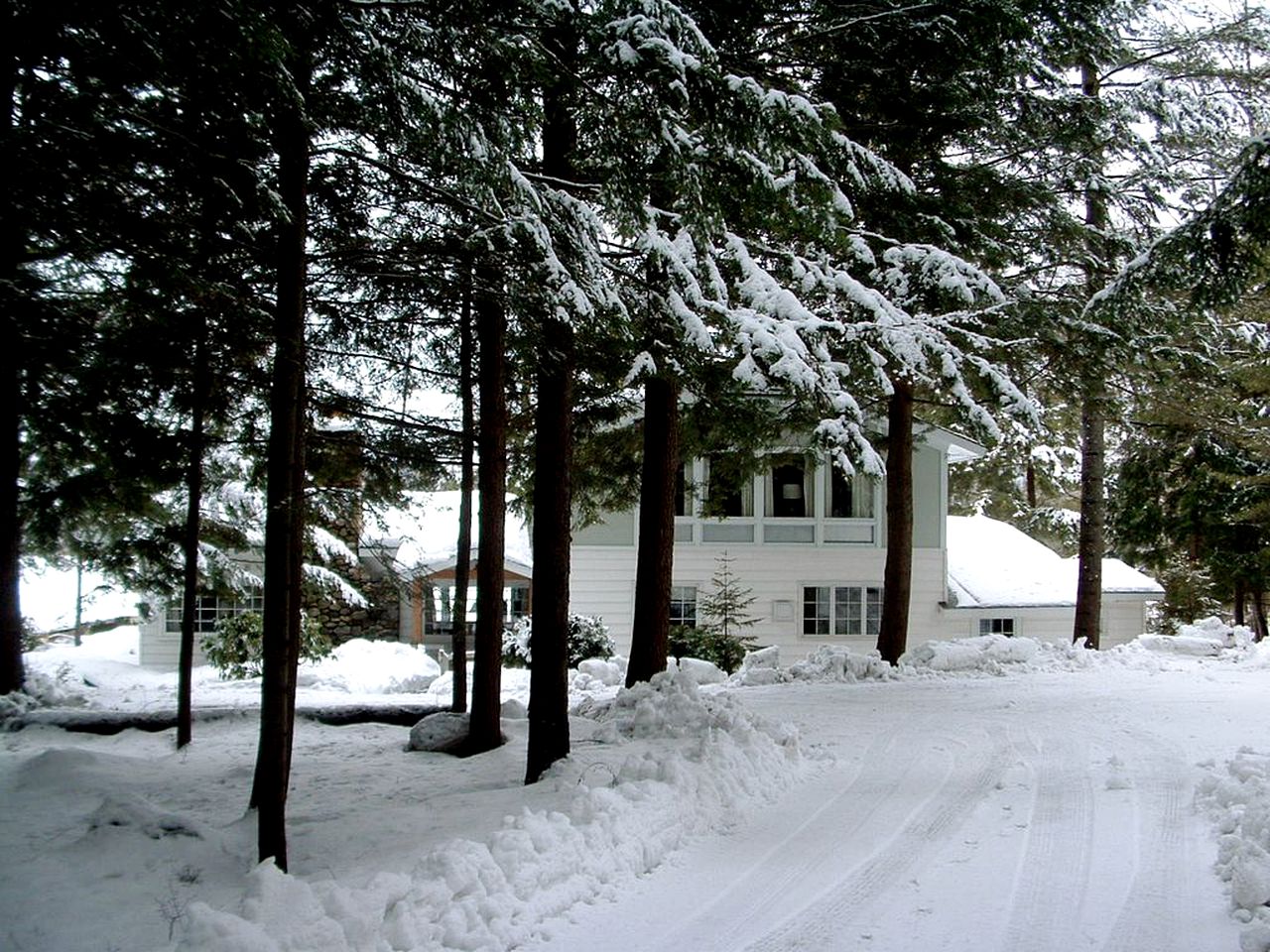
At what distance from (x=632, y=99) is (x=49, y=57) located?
3.28 meters

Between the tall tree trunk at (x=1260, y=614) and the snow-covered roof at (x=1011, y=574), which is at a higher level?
the snow-covered roof at (x=1011, y=574)

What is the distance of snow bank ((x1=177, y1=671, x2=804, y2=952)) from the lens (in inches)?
160

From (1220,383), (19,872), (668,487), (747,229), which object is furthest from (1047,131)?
(19,872)

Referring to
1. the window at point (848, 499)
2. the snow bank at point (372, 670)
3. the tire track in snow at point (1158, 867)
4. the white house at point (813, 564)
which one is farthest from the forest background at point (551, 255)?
the window at point (848, 499)

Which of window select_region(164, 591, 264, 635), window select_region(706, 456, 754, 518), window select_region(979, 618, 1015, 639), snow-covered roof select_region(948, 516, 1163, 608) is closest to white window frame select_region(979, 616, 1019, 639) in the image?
window select_region(979, 618, 1015, 639)

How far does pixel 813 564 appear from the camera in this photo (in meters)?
22.2

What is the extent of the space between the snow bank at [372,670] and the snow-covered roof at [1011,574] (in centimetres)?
1247

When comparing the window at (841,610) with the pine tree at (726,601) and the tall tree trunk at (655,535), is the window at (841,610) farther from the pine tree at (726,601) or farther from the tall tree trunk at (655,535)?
the tall tree trunk at (655,535)

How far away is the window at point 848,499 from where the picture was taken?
22.5 meters

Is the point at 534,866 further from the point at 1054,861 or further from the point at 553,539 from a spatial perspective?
the point at 553,539

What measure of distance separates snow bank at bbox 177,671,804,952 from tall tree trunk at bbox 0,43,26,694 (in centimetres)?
375

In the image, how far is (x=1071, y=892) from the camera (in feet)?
15.8

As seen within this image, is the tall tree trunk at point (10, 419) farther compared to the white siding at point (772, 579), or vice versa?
the white siding at point (772, 579)

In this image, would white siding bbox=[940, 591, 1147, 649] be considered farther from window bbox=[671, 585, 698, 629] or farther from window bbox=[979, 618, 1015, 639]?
window bbox=[671, 585, 698, 629]
